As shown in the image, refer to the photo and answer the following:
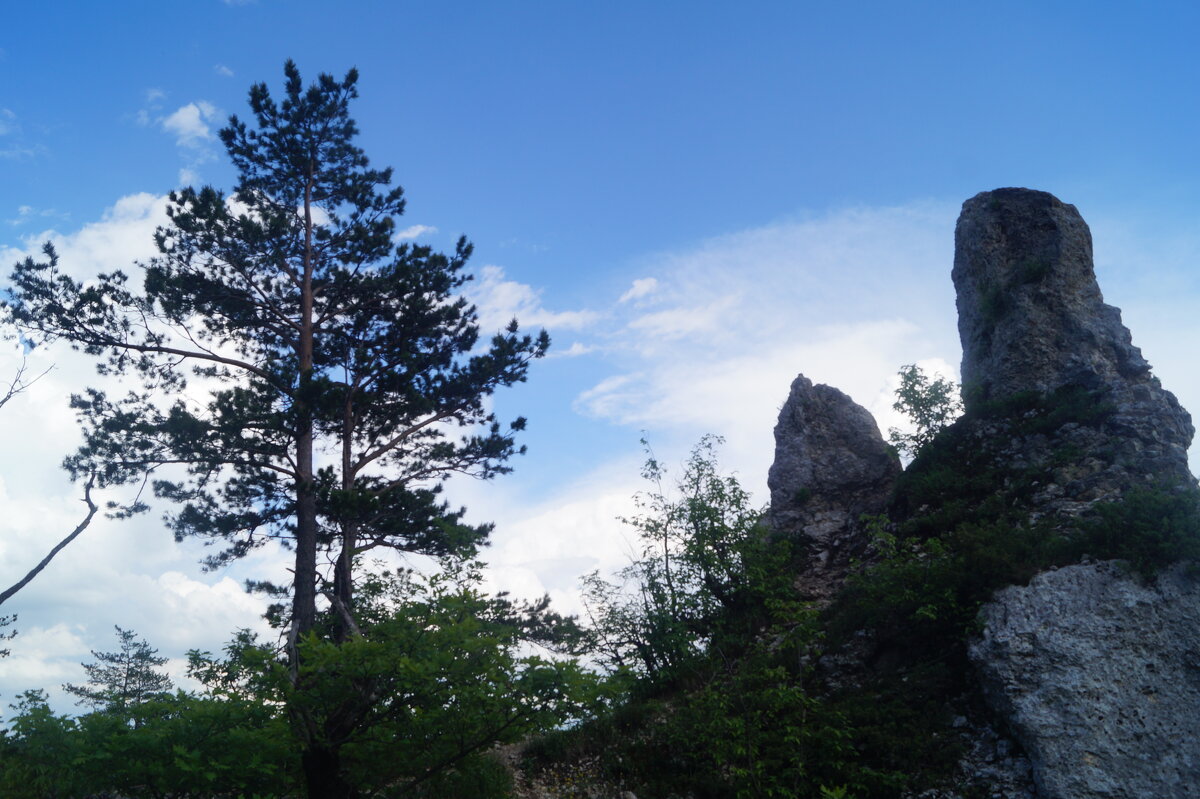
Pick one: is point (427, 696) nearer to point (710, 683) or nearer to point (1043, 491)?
point (710, 683)

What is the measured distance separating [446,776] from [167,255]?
11.7 metres

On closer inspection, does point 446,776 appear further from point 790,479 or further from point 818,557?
point 790,479

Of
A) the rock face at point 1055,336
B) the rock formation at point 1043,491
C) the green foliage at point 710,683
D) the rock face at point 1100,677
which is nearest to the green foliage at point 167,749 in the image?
the green foliage at point 710,683

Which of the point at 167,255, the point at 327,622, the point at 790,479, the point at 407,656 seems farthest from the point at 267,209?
the point at 790,479

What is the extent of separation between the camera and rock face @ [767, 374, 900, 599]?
59.8 ft

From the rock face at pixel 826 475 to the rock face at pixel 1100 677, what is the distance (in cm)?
650

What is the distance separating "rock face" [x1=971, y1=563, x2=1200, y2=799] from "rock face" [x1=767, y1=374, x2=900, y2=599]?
21.3 feet

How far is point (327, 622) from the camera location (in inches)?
523

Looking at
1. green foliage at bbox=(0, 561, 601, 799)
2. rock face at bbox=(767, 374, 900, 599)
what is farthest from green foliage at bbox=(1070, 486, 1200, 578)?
green foliage at bbox=(0, 561, 601, 799)

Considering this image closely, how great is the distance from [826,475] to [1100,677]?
32.9ft

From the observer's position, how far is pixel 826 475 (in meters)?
19.9

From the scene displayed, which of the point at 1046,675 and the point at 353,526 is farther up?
the point at 353,526

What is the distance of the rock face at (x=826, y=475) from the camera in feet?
59.8

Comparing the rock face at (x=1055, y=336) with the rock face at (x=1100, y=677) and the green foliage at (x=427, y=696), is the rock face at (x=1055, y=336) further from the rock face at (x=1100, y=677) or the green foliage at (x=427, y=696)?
the green foliage at (x=427, y=696)
